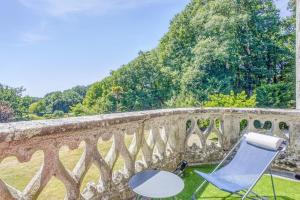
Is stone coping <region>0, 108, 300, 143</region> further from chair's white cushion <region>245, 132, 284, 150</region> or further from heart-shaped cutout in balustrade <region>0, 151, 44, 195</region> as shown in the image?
heart-shaped cutout in balustrade <region>0, 151, 44, 195</region>

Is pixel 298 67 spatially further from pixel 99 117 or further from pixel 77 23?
pixel 77 23

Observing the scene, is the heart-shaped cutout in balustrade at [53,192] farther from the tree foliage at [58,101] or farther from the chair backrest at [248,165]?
the tree foliage at [58,101]

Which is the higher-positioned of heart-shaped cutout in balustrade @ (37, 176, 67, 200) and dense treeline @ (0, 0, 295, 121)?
dense treeline @ (0, 0, 295, 121)

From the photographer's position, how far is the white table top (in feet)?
8.00

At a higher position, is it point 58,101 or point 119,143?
point 119,143

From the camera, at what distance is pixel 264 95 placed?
17.4 m

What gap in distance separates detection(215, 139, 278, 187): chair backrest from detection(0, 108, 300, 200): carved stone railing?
3.61 feet

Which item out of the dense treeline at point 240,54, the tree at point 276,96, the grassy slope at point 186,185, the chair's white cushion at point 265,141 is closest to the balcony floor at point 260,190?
the grassy slope at point 186,185

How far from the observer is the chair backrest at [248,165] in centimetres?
331

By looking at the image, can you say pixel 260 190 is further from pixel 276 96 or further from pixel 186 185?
pixel 276 96

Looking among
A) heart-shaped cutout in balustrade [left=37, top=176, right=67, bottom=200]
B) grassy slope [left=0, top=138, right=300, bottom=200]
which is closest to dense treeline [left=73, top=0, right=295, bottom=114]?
grassy slope [left=0, top=138, right=300, bottom=200]

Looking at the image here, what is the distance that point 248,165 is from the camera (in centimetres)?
354

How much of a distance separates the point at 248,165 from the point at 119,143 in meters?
1.78

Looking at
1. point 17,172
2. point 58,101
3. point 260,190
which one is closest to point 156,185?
point 260,190
